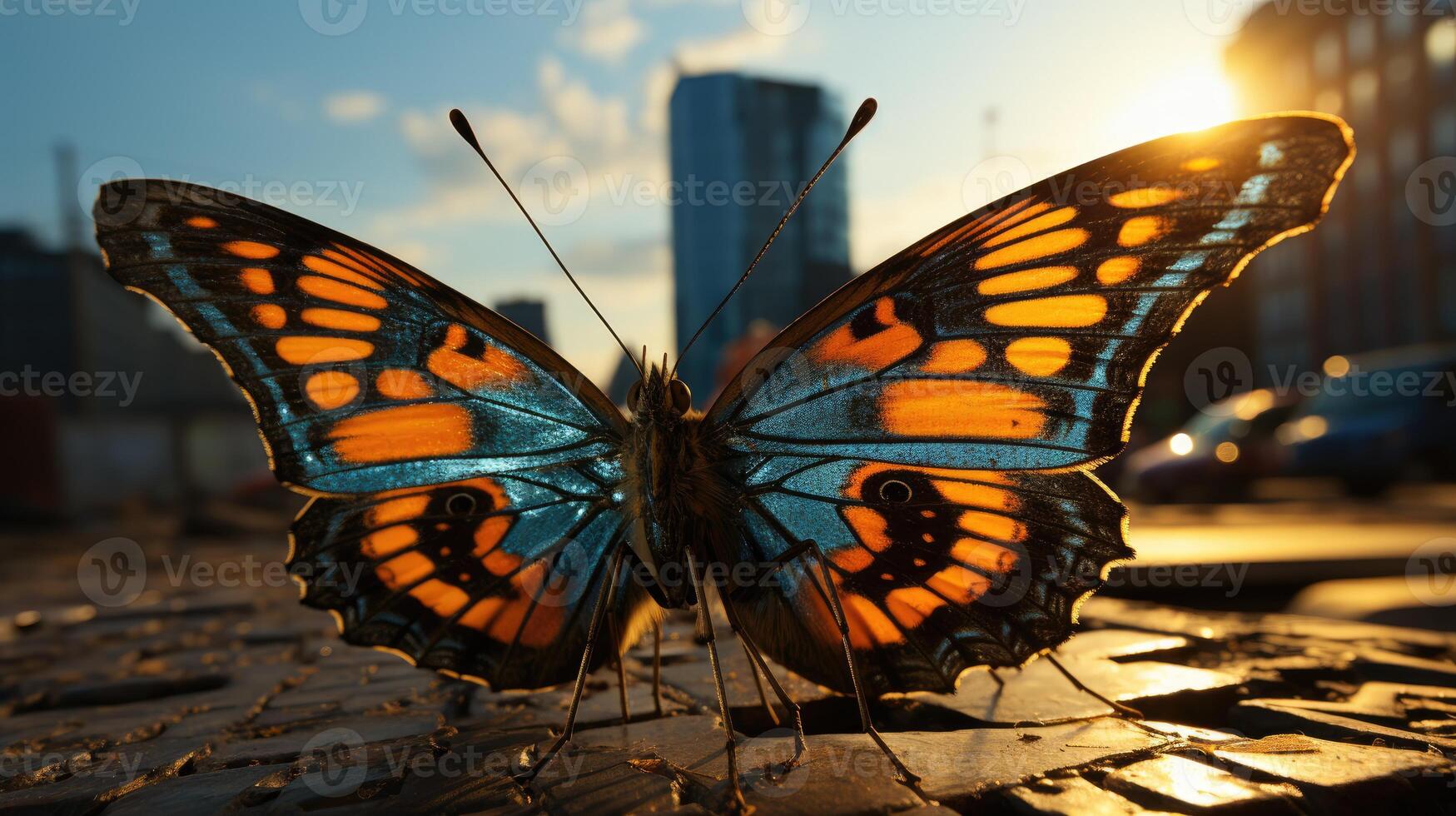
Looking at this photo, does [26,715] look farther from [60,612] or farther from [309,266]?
[60,612]

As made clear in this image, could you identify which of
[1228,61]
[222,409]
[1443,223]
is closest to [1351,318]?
[1443,223]

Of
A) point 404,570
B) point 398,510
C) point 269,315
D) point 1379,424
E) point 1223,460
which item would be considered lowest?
point 1223,460

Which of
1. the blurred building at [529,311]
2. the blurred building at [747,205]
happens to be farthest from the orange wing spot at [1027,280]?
the blurred building at [747,205]

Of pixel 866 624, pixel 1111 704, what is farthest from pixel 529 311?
pixel 1111 704

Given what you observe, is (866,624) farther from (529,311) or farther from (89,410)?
(89,410)

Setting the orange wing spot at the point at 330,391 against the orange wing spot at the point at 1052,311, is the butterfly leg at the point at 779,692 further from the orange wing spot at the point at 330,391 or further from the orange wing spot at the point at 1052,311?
the orange wing spot at the point at 330,391

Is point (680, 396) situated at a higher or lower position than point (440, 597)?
higher
